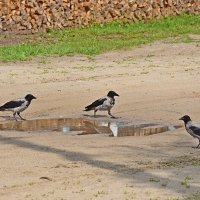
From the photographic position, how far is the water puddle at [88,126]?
615 inches

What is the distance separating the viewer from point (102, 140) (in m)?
14.6

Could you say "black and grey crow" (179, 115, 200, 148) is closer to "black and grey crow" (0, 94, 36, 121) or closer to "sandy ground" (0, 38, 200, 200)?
"sandy ground" (0, 38, 200, 200)

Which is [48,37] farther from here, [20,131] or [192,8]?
[20,131]

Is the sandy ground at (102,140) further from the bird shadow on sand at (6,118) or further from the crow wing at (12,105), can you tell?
the crow wing at (12,105)

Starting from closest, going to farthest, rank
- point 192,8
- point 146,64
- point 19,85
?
1. point 19,85
2. point 146,64
3. point 192,8

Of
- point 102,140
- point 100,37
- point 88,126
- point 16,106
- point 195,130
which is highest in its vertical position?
point 195,130

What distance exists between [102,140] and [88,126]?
1.66 meters

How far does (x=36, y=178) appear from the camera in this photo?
11781 mm

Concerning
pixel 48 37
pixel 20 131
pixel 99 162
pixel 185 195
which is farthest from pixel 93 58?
pixel 185 195

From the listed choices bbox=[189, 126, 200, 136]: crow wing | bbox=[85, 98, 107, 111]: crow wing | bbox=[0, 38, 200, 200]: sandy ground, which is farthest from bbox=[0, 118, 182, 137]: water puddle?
bbox=[189, 126, 200, 136]: crow wing

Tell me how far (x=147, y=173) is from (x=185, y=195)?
1280 mm

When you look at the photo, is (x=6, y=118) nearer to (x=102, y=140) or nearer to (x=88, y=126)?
(x=88, y=126)

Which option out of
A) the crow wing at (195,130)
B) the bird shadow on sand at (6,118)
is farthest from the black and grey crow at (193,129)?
the bird shadow on sand at (6,118)

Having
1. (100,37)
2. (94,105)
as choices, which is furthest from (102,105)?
(100,37)
